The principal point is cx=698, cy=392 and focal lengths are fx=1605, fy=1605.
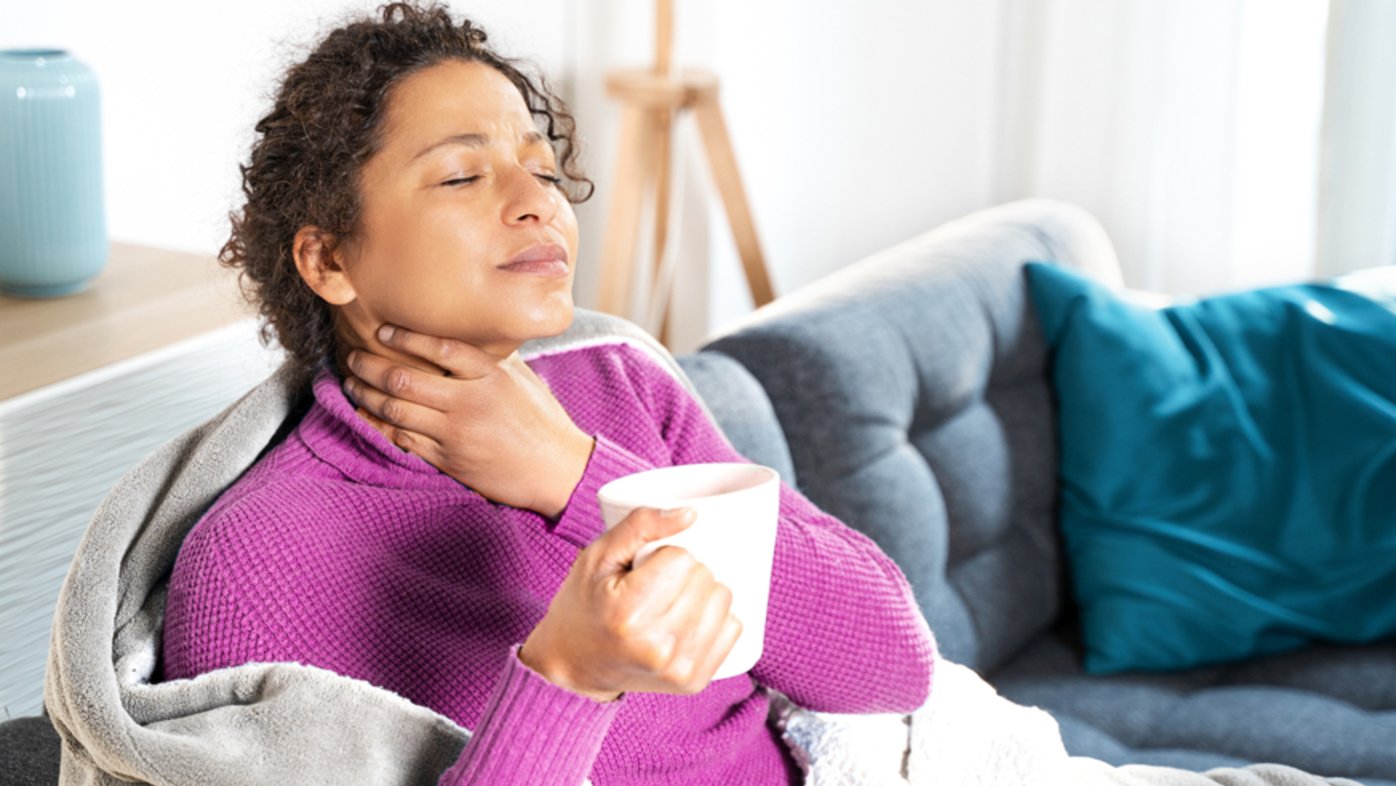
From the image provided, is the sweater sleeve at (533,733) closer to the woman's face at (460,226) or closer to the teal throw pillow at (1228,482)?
the woman's face at (460,226)

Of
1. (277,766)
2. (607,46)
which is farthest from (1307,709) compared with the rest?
(607,46)

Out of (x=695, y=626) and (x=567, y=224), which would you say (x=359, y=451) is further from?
(x=695, y=626)

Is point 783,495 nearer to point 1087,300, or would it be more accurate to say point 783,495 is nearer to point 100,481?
point 100,481

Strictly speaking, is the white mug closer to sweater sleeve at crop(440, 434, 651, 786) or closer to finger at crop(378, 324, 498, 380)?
sweater sleeve at crop(440, 434, 651, 786)

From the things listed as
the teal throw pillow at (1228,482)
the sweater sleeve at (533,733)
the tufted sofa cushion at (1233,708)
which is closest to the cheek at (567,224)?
the sweater sleeve at (533,733)

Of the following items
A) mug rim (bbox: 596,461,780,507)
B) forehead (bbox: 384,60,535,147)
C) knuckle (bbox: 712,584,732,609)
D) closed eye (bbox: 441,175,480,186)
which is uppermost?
forehead (bbox: 384,60,535,147)

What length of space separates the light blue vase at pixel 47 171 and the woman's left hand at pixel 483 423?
2.39 feet

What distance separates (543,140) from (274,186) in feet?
0.67

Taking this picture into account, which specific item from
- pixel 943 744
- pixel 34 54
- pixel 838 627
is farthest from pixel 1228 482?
pixel 34 54

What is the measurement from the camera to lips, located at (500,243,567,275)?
1.14 metres

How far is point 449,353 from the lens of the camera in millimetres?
1149

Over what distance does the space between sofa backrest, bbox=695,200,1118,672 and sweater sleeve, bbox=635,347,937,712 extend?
469 millimetres

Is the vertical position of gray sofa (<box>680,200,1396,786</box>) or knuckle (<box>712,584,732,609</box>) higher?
knuckle (<box>712,584,732,609</box>)

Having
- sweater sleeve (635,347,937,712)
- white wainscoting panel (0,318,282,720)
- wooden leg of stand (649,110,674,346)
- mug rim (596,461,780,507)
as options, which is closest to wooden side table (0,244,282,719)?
white wainscoting panel (0,318,282,720)
